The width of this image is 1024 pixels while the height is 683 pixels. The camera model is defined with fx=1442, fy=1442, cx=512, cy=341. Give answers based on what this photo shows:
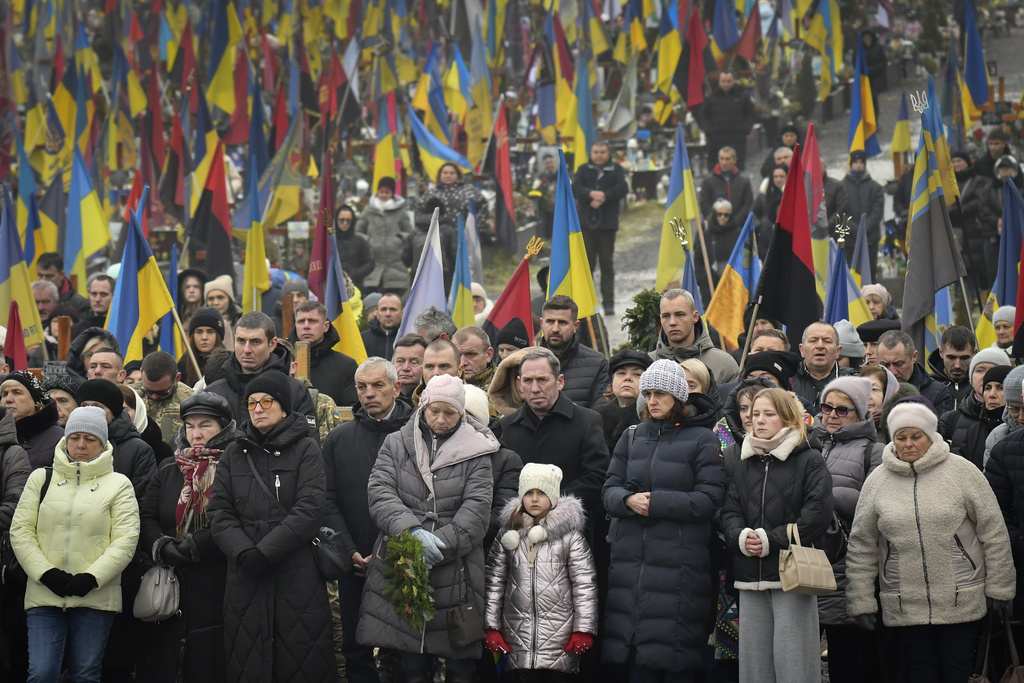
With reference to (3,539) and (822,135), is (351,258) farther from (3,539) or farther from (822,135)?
(822,135)

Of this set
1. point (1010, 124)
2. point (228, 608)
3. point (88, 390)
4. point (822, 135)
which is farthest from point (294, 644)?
point (822, 135)

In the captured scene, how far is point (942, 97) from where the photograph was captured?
1791 centimetres

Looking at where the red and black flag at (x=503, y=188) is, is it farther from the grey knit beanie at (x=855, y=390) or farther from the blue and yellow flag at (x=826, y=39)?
the grey knit beanie at (x=855, y=390)

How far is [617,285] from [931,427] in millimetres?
12215

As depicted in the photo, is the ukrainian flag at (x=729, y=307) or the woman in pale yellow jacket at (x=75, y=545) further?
the ukrainian flag at (x=729, y=307)

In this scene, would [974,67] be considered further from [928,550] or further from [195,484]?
[195,484]

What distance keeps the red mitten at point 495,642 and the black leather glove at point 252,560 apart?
1.06 metres

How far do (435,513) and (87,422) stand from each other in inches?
66.2

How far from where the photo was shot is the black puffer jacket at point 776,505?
6309 millimetres

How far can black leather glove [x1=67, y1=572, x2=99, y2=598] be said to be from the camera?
6648mm

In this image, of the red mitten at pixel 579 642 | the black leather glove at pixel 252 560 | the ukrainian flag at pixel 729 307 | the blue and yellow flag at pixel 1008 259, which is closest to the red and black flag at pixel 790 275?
the ukrainian flag at pixel 729 307

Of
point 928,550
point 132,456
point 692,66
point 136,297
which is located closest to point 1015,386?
point 928,550

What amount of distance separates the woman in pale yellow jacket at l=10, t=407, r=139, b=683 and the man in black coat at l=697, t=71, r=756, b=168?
13.7m

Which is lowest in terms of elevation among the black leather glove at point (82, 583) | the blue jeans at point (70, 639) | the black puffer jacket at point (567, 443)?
the blue jeans at point (70, 639)
